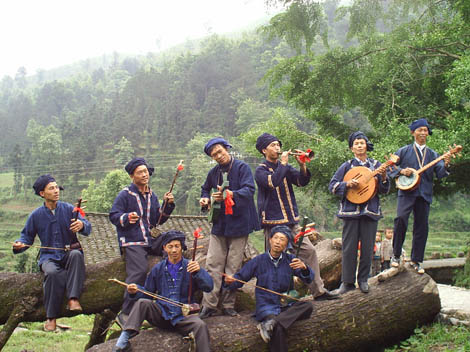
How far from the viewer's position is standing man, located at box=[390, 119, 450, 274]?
17.6 feet

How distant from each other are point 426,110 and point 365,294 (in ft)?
24.8

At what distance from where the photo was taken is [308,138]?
1364cm

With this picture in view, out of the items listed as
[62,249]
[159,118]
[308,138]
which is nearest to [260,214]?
→ [62,249]

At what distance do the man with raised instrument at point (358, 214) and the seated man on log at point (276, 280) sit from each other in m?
0.86

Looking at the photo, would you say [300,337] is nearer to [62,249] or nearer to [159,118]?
[62,249]

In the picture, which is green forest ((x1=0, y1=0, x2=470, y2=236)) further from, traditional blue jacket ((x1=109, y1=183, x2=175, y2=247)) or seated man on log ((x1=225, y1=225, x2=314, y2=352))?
seated man on log ((x1=225, y1=225, x2=314, y2=352))

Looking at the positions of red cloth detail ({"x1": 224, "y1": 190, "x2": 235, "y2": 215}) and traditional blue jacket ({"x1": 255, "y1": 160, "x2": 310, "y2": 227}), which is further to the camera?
traditional blue jacket ({"x1": 255, "y1": 160, "x2": 310, "y2": 227})

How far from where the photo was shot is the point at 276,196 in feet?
16.5

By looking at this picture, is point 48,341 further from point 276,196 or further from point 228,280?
point 276,196

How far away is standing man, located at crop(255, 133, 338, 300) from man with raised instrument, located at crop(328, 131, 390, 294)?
414mm

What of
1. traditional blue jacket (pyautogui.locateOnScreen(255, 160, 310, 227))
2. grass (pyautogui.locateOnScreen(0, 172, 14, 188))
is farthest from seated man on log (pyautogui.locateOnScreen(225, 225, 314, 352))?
grass (pyautogui.locateOnScreen(0, 172, 14, 188))

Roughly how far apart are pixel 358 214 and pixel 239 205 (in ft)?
4.74

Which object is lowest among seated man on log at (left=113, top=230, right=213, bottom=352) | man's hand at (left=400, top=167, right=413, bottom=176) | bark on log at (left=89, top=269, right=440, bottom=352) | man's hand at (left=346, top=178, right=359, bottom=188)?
bark on log at (left=89, top=269, right=440, bottom=352)

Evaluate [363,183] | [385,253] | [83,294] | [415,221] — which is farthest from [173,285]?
[385,253]
